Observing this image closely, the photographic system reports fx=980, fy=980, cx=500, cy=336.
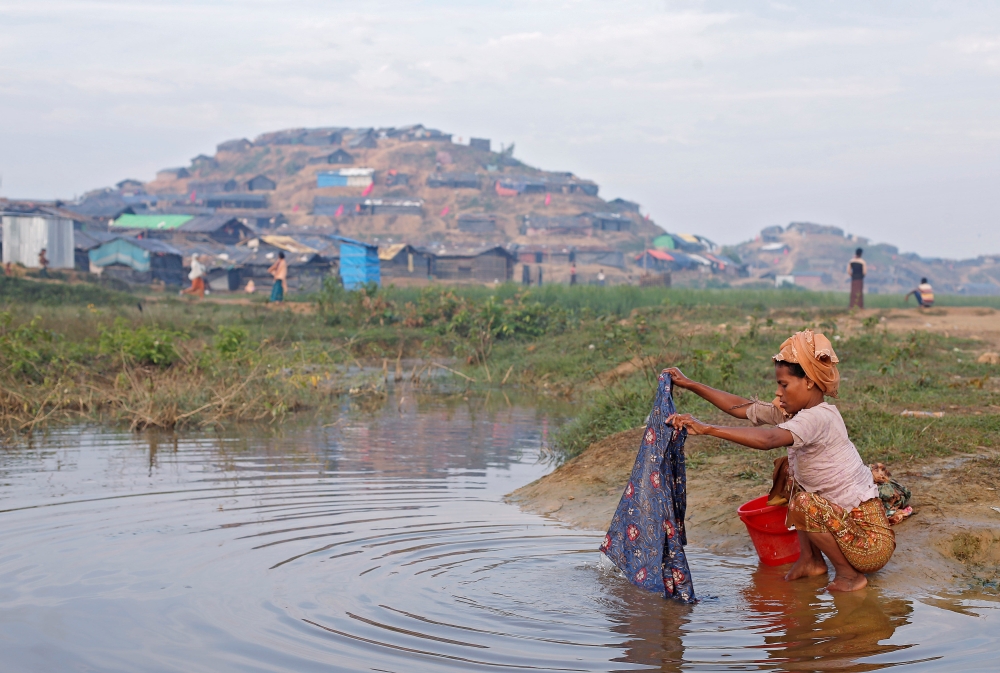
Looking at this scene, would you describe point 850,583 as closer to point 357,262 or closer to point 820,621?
point 820,621

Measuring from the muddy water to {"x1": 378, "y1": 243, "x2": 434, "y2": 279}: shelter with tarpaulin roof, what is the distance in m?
37.1

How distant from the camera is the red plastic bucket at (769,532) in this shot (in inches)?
191

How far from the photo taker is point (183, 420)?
949cm

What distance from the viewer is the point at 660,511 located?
4348 millimetres

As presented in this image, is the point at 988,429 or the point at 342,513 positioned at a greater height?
the point at 988,429

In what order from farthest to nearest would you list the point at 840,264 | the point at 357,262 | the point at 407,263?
the point at 840,264 → the point at 407,263 → the point at 357,262

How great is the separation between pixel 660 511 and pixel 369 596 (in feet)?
4.60

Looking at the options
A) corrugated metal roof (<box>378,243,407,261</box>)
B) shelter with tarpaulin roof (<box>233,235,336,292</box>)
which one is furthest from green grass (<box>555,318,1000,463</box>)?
corrugated metal roof (<box>378,243,407,261</box>)

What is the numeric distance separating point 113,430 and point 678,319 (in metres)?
11.5

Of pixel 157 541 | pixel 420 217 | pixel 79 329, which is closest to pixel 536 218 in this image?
pixel 420 217

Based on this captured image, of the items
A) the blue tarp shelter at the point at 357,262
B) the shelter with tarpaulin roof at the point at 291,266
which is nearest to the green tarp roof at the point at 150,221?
the shelter with tarpaulin roof at the point at 291,266

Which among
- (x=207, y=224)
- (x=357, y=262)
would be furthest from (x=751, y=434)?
(x=207, y=224)

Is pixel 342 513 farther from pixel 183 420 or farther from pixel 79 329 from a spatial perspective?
pixel 79 329

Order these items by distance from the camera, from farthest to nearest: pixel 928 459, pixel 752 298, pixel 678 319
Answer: pixel 752 298 → pixel 678 319 → pixel 928 459
